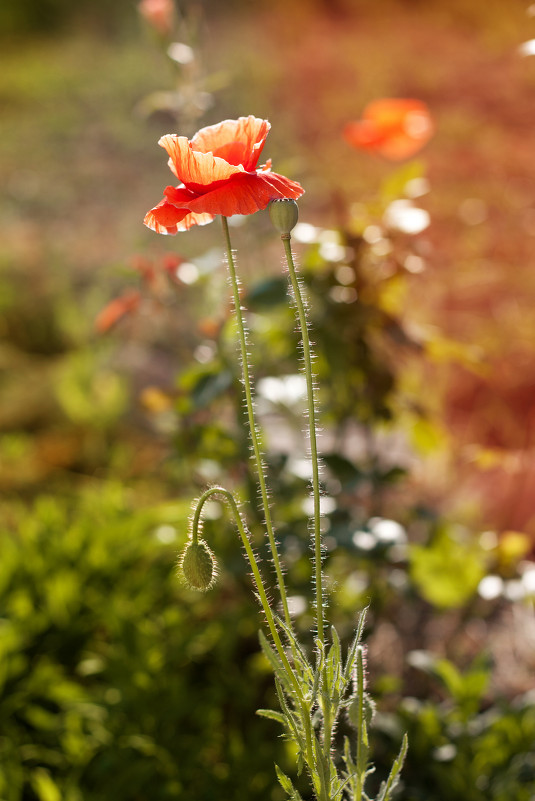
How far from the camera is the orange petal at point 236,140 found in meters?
0.60

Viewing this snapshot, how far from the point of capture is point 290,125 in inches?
201

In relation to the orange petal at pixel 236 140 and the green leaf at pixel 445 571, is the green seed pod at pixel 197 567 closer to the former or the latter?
the orange petal at pixel 236 140

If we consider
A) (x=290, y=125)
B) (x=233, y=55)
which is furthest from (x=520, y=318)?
(x=233, y=55)

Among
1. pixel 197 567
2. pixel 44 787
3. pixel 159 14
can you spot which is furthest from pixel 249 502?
pixel 159 14

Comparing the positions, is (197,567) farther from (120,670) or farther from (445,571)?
(445,571)

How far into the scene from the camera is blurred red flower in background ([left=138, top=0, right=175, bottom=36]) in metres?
1.42

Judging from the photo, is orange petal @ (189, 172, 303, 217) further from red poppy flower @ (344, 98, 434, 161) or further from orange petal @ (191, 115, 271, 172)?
red poppy flower @ (344, 98, 434, 161)

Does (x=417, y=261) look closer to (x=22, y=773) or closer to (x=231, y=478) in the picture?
(x=231, y=478)

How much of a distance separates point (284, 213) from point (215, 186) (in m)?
0.05

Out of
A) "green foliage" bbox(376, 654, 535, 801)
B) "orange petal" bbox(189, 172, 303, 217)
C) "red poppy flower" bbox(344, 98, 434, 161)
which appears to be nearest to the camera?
"orange petal" bbox(189, 172, 303, 217)

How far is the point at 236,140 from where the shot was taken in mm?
625

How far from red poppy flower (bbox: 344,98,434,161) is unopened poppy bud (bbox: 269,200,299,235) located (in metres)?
0.82

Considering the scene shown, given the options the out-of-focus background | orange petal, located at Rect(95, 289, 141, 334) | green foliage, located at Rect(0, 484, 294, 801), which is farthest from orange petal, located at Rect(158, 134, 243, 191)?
green foliage, located at Rect(0, 484, 294, 801)

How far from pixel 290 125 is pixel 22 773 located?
179 inches
